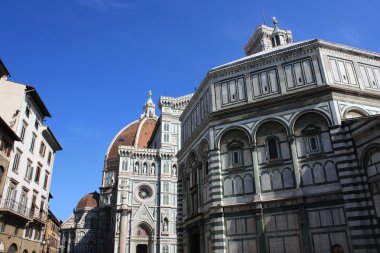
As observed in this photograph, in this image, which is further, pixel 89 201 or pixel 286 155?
pixel 89 201

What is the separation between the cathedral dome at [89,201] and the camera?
7981 centimetres

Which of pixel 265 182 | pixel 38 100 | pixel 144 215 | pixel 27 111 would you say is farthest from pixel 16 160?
pixel 144 215

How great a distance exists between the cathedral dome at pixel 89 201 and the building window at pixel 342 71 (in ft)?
234

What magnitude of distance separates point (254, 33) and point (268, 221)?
121 ft

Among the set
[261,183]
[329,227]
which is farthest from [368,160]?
[261,183]

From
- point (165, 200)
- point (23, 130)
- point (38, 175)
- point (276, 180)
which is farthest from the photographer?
point (165, 200)

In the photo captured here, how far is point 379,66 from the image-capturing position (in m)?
20.2

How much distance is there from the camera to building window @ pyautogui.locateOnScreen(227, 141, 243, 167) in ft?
61.7

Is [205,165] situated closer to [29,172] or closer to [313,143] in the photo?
[313,143]

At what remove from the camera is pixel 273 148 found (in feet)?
59.8

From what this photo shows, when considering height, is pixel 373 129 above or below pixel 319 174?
above

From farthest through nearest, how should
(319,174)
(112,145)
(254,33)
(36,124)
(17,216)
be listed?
(112,145) < (254,33) < (36,124) < (17,216) < (319,174)

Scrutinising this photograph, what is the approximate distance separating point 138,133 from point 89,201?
20102 millimetres

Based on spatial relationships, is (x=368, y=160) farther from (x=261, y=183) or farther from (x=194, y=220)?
(x=194, y=220)
